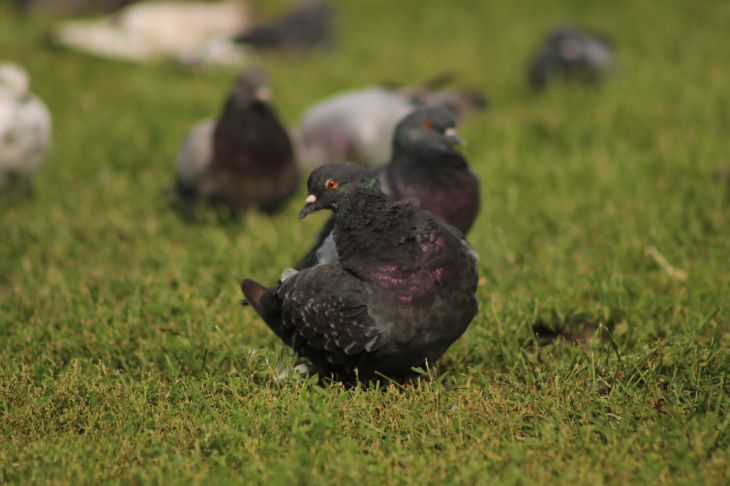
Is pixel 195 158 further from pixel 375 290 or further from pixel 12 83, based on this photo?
pixel 375 290

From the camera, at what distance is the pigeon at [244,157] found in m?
5.62

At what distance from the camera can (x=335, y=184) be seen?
130 inches

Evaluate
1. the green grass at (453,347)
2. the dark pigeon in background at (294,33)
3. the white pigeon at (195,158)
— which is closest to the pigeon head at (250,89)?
the white pigeon at (195,158)

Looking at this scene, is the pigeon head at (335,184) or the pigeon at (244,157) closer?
the pigeon head at (335,184)

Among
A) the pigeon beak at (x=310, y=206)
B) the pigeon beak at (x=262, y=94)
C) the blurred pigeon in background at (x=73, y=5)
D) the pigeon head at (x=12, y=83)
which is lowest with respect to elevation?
the blurred pigeon in background at (x=73, y=5)

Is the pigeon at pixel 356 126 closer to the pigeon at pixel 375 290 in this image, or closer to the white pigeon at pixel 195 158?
the white pigeon at pixel 195 158

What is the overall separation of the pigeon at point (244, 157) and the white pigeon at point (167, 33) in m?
4.02

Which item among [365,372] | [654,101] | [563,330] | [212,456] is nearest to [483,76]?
[654,101]

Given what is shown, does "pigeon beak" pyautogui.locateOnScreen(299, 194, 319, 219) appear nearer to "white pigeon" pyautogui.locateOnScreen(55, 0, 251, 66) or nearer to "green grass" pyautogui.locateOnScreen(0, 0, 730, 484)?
"green grass" pyautogui.locateOnScreen(0, 0, 730, 484)

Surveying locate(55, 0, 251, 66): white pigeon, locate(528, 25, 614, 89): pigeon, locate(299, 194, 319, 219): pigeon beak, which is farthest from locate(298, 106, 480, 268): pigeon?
locate(55, 0, 251, 66): white pigeon

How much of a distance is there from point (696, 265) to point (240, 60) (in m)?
6.94

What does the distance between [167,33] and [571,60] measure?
536cm

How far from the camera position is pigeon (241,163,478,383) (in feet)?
9.89

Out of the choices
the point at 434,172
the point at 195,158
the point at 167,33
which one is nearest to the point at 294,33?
the point at 167,33
